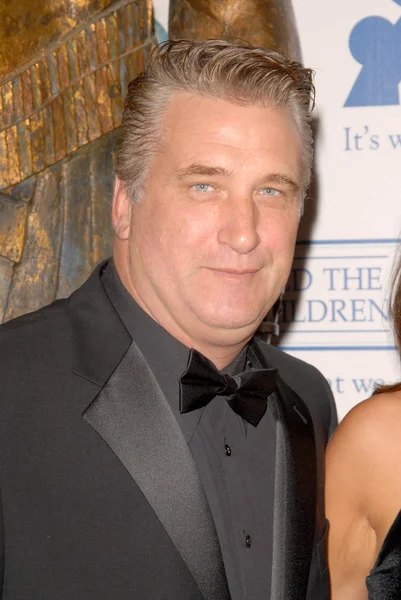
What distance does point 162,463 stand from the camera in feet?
4.91

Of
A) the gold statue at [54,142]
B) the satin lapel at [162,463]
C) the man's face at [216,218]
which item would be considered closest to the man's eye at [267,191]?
the man's face at [216,218]

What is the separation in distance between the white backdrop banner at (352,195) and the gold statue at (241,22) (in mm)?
367

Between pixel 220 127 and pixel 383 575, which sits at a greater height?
pixel 220 127

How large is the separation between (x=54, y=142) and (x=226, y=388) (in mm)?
900

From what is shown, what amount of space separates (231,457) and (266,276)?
31 centimetres

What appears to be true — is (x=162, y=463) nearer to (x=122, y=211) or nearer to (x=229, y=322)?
(x=229, y=322)

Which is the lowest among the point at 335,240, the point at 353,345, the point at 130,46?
the point at 353,345

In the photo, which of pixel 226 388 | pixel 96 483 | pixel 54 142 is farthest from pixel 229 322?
pixel 54 142

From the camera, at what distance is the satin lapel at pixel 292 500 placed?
1.59 m

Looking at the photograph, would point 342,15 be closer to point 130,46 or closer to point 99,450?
point 130,46

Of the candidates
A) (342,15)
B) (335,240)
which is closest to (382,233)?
(335,240)

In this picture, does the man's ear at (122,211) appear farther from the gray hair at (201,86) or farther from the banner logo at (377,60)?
the banner logo at (377,60)

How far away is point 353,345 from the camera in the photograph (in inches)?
106

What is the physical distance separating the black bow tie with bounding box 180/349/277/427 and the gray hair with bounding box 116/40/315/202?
0.31 m
